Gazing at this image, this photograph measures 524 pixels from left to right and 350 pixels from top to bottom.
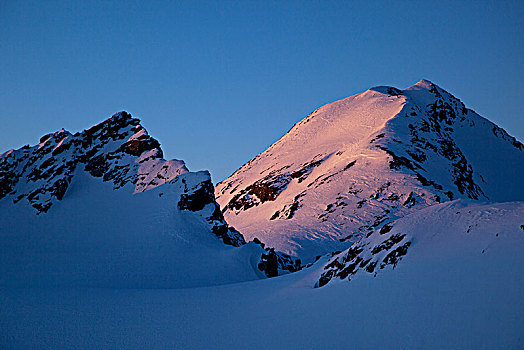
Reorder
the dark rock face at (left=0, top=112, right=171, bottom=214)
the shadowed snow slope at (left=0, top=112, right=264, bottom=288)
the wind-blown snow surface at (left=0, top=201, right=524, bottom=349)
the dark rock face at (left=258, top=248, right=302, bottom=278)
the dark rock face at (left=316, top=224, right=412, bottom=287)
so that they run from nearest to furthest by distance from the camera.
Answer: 1. the wind-blown snow surface at (left=0, top=201, right=524, bottom=349)
2. the dark rock face at (left=316, top=224, right=412, bottom=287)
3. the shadowed snow slope at (left=0, top=112, right=264, bottom=288)
4. the dark rock face at (left=258, top=248, right=302, bottom=278)
5. the dark rock face at (left=0, top=112, right=171, bottom=214)

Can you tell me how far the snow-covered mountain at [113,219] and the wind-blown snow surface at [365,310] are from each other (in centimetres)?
948

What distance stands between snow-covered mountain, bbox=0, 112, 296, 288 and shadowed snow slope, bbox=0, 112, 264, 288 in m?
0.09

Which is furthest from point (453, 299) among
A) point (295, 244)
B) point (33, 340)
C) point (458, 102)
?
point (458, 102)

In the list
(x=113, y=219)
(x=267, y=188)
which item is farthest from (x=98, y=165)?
(x=267, y=188)

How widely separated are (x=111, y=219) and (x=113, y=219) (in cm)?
19

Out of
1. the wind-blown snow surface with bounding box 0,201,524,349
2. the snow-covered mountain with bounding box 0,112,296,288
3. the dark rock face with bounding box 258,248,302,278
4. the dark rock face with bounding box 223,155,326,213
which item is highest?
the dark rock face with bounding box 223,155,326,213

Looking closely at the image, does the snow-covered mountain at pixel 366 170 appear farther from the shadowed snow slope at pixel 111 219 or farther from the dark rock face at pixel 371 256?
the dark rock face at pixel 371 256

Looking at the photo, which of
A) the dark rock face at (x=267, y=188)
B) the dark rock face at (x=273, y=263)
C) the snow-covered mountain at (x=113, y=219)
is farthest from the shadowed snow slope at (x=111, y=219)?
the dark rock face at (x=267, y=188)

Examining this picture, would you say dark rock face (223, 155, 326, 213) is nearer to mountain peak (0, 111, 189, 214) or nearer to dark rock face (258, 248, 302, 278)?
mountain peak (0, 111, 189, 214)

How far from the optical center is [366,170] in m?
51.3

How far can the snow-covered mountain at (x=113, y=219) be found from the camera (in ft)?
84.6

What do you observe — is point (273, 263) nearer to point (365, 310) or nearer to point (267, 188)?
point (365, 310)

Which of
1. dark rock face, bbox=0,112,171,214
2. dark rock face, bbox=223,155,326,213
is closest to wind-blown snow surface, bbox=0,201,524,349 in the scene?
dark rock face, bbox=0,112,171,214

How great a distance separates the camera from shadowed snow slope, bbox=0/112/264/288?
2570cm
